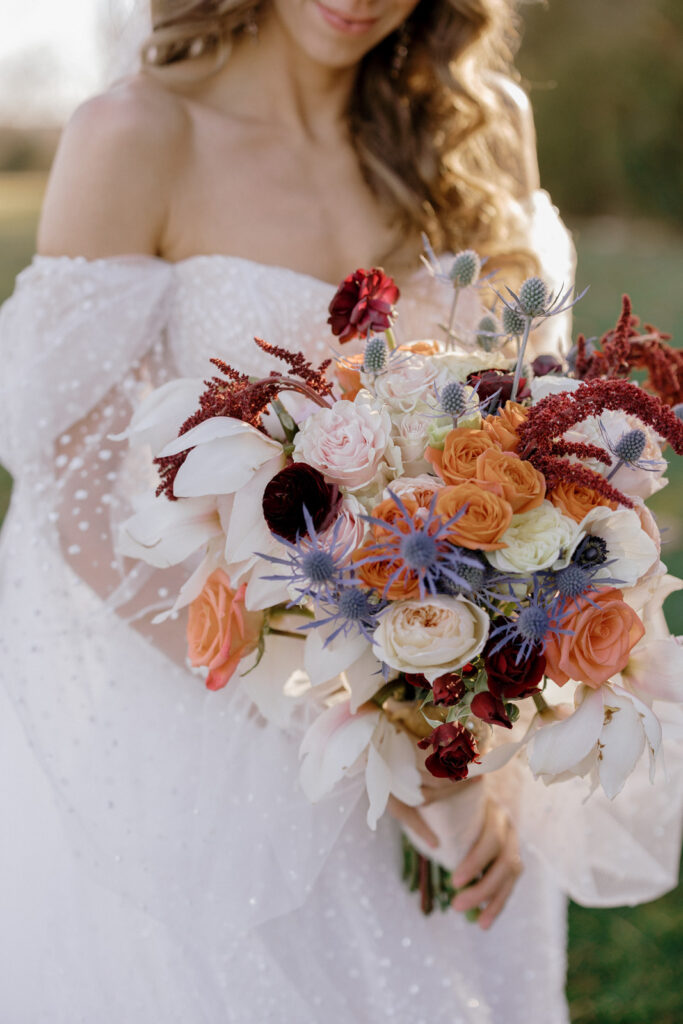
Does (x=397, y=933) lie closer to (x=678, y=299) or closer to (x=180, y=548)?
(x=180, y=548)

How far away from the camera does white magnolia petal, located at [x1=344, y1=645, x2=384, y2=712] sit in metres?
0.98

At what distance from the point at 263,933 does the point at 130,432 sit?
83 cm

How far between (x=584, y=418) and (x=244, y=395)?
0.33 meters

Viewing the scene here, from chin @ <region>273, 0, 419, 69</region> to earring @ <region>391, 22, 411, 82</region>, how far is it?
26cm

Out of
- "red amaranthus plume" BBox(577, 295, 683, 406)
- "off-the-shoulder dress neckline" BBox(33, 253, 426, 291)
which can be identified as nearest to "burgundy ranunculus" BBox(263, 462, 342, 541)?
"red amaranthus plume" BBox(577, 295, 683, 406)

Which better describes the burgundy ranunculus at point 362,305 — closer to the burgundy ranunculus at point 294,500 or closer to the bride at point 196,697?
the burgundy ranunculus at point 294,500

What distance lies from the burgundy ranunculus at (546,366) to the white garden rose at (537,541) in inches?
13.5

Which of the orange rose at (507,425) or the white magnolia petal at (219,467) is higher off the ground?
the white magnolia petal at (219,467)

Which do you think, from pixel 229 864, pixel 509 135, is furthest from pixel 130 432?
pixel 509 135

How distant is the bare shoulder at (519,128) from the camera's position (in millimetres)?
1942

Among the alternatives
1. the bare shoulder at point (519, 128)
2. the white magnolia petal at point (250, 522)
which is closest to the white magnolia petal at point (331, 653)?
the white magnolia petal at point (250, 522)

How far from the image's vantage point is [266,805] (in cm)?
132

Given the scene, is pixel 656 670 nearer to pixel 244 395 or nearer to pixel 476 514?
pixel 476 514

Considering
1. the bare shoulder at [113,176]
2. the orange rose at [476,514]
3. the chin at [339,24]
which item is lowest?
the orange rose at [476,514]
